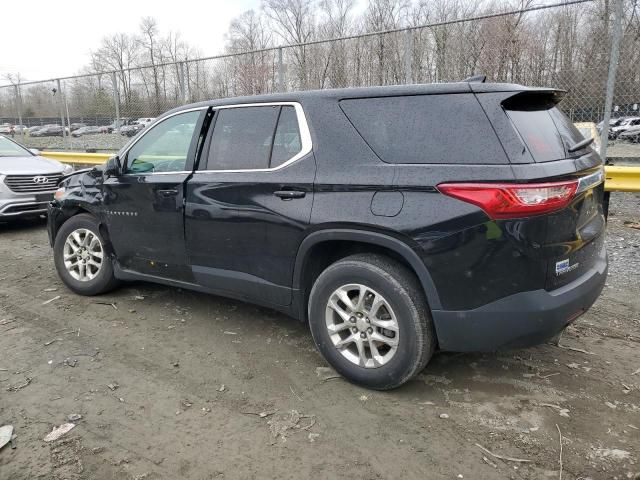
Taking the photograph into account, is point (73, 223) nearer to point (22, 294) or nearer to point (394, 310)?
point (22, 294)

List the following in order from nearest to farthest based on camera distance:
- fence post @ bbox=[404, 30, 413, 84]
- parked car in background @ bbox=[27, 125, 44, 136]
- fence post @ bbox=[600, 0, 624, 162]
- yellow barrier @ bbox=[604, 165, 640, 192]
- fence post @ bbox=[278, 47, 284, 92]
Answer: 1. fence post @ bbox=[600, 0, 624, 162]
2. yellow barrier @ bbox=[604, 165, 640, 192]
3. fence post @ bbox=[404, 30, 413, 84]
4. fence post @ bbox=[278, 47, 284, 92]
5. parked car in background @ bbox=[27, 125, 44, 136]

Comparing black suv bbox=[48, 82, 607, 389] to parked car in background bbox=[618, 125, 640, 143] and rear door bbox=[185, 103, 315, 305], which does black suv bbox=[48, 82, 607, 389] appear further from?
parked car in background bbox=[618, 125, 640, 143]

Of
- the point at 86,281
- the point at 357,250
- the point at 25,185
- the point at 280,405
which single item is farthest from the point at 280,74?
the point at 280,405

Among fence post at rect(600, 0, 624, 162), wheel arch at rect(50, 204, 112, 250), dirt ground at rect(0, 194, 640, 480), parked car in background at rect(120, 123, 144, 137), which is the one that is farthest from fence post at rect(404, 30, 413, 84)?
parked car in background at rect(120, 123, 144, 137)

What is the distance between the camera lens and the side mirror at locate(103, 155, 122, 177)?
4.37 m

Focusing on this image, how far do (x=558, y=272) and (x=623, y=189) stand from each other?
156 inches

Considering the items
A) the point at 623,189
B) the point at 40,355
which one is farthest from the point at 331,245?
the point at 623,189

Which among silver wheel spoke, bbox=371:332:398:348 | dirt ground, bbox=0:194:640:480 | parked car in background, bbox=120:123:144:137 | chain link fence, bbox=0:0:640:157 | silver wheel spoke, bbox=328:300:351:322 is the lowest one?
dirt ground, bbox=0:194:640:480

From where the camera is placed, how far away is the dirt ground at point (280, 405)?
2479 millimetres

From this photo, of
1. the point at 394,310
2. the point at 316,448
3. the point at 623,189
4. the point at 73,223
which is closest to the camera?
the point at 316,448

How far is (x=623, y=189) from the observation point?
230 inches

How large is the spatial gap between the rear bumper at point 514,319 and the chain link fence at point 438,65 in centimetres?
338

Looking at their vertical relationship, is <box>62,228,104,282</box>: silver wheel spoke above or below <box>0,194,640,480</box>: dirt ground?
above

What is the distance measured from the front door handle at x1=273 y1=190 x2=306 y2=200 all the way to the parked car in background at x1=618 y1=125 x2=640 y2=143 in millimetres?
5124
